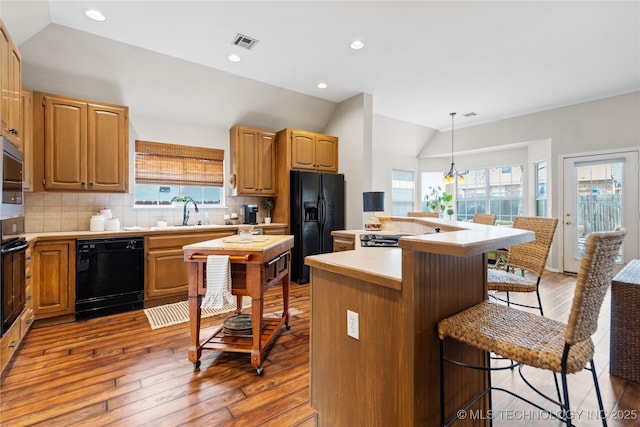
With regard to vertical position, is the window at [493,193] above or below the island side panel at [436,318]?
above

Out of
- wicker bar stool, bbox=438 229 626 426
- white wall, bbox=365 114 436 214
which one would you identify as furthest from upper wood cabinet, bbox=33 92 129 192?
white wall, bbox=365 114 436 214

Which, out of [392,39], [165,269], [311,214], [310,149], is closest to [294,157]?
[310,149]

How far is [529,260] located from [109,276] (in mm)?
4053

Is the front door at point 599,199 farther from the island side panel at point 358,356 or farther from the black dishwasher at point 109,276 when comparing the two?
the black dishwasher at point 109,276

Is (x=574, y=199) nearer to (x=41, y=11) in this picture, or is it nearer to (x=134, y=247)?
(x=134, y=247)

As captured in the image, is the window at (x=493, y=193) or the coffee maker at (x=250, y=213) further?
the window at (x=493, y=193)

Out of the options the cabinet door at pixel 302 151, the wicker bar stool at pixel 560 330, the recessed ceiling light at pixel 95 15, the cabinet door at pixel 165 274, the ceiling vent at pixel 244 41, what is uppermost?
the ceiling vent at pixel 244 41

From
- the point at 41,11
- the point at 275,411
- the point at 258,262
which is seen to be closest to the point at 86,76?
the point at 41,11

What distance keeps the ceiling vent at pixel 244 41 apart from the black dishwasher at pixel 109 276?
96.9 inches

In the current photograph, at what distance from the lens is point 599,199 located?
4.89 m

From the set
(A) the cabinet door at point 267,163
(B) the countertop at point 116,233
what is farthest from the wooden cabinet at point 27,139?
(A) the cabinet door at point 267,163

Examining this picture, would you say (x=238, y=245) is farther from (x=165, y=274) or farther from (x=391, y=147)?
(x=391, y=147)

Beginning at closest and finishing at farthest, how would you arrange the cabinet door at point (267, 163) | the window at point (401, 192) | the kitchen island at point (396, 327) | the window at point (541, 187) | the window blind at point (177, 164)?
1. the kitchen island at point (396, 327)
2. the window blind at point (177, 164)
3. the cabinet door at point (267, 163)
4. the window at point (541, 187)
5. the window at point (401, 192)

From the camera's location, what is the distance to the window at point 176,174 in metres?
4.09
